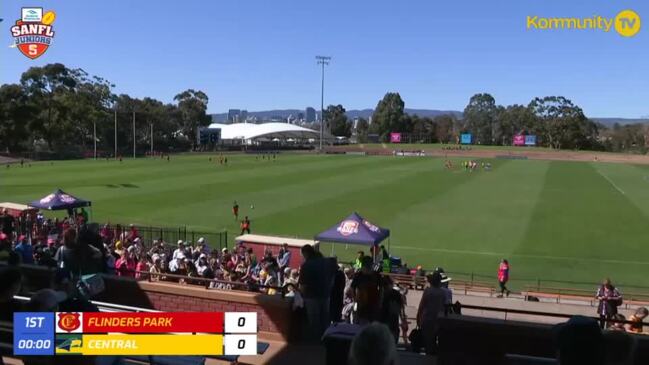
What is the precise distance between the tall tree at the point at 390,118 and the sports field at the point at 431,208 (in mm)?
117248

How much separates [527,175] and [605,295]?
189 feet

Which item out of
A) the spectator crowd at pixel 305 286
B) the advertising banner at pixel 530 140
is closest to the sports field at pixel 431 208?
the spectator crowd at pixel 305 286

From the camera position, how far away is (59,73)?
431 ft

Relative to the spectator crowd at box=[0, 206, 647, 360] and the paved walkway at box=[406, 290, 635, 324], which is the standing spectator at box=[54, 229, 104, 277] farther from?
the paved walkway at box=[406, 290, 635, 324]

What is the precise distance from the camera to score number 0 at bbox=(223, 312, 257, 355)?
6293 mm

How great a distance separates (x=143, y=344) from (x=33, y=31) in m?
60.6

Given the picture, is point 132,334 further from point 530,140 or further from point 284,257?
point 530,140

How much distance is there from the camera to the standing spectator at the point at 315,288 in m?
8.30

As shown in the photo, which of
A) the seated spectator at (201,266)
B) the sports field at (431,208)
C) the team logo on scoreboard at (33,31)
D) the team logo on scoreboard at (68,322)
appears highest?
the team logo on scoreboard at (33,31)

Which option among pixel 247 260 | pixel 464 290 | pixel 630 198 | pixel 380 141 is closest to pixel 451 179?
pixel 630 198

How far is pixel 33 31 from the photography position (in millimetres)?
57688

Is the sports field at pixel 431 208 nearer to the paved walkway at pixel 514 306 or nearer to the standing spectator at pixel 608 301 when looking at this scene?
the paved walkway at pixel 514 306

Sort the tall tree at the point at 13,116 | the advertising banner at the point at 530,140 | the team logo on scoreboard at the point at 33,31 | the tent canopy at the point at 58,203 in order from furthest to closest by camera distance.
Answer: the advertising banner at the point at 530,140 < the tall tree at the point at 13,116 < the team logo on scoreboard at the point at 33,31 < the tent canopy at the point at 58,203

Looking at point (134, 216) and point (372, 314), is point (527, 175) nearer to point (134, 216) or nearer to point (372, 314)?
point (134, 216)
